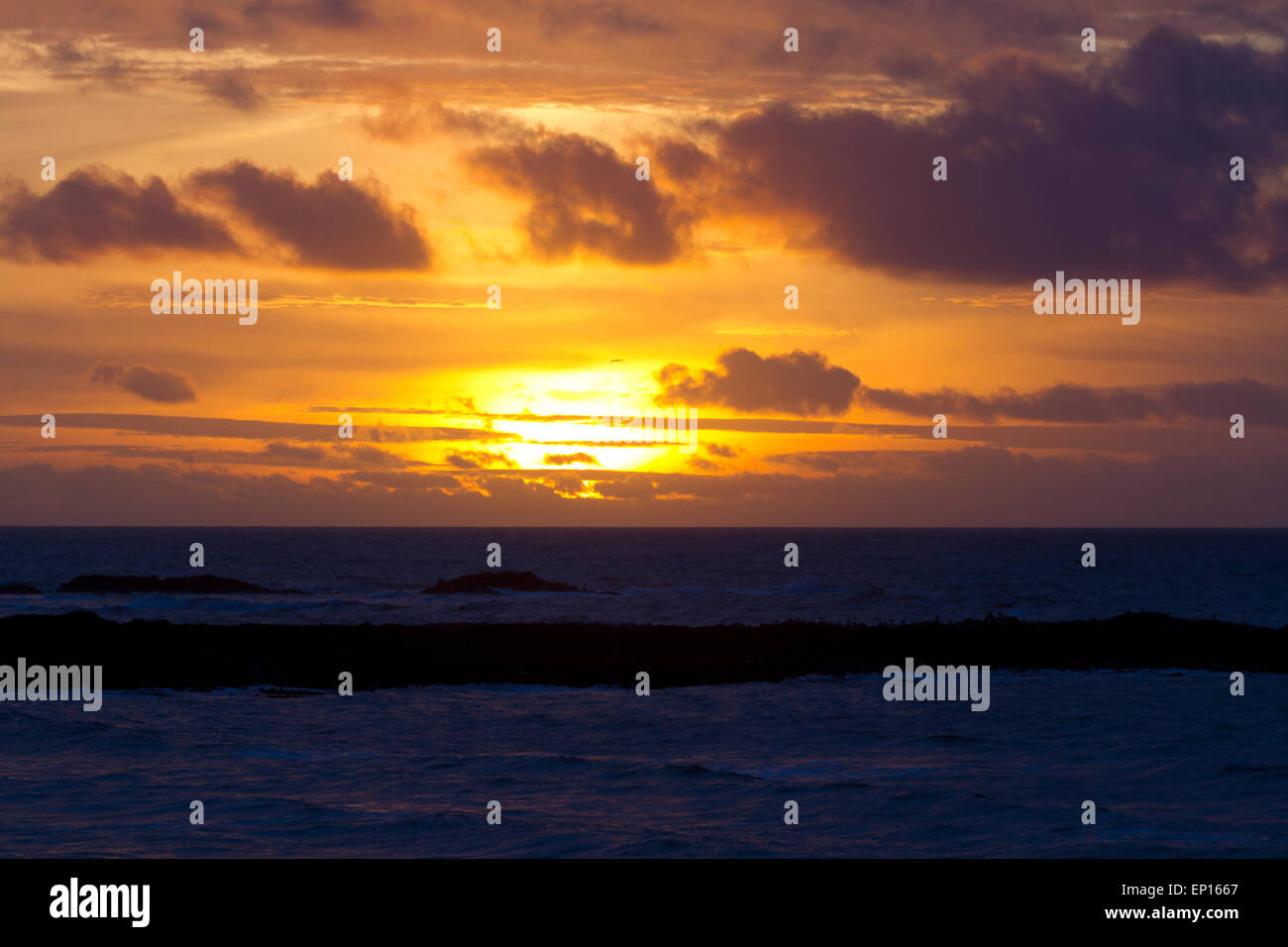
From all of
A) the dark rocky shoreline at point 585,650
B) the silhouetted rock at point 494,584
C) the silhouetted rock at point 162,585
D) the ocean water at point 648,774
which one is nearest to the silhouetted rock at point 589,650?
the dark rocky shoreline at point 585,650

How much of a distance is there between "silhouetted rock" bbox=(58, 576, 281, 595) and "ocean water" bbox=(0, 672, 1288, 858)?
167ft

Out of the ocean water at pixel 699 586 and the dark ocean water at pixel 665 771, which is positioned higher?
the ocean water at pixel 699 586

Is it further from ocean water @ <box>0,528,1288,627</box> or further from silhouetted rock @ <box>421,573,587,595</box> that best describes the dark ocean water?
silhouetted rock @ <box>421,573,587,595</box>

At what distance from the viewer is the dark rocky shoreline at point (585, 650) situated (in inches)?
1496

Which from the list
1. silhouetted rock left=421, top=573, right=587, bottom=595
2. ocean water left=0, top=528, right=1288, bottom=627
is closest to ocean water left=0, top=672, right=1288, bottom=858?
ocean water left=0, top=528, right=1288, bottom=627

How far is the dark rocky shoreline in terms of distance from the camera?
1496 inches

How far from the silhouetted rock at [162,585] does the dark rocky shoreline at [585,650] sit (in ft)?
123

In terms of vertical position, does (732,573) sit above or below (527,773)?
above

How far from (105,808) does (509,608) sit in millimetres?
49362

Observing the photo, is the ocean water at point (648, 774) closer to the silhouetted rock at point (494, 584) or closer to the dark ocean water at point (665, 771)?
the dark ocean water at point (665, 771)

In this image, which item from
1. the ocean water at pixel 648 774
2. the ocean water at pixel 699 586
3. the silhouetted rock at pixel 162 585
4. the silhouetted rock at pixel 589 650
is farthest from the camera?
the silhouetted rock at pixel 162 585

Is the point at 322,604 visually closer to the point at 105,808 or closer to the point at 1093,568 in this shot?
the point at 105,808
